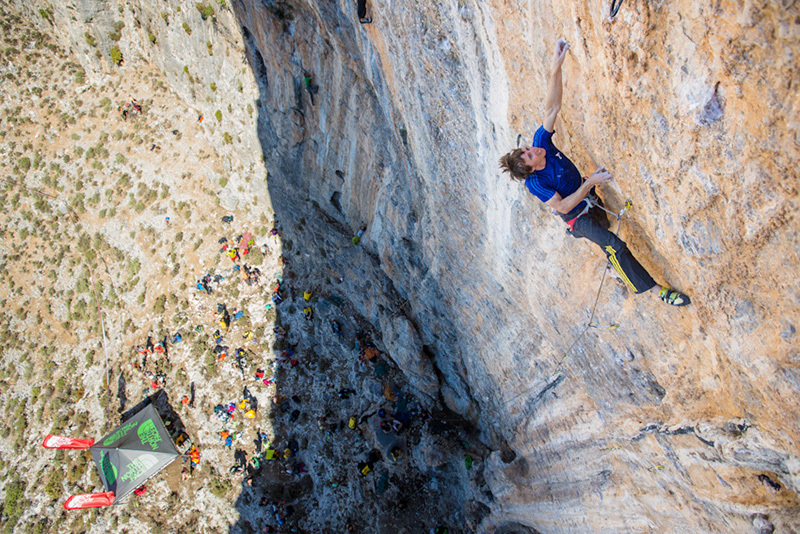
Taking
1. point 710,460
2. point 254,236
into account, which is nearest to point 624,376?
point 710,460

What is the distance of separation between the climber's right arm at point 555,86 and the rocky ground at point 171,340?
10.8 meters

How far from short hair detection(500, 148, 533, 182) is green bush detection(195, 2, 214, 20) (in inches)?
588

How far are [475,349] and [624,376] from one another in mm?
5190

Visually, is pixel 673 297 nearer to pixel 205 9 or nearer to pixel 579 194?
pixel 579 194

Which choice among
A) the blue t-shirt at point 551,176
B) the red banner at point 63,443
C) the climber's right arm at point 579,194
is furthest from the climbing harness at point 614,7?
the red banner at point 63,443

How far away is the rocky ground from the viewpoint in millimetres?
15258

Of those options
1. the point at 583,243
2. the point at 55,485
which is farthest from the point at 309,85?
the point at 55,485

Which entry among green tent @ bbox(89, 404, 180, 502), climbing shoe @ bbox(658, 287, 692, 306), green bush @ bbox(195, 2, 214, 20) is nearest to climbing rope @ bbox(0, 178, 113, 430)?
green tent @ bbox(89, 404, 180, 502)

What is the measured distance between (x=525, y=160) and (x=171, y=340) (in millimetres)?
16716

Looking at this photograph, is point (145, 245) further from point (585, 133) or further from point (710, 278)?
point (710, 278)

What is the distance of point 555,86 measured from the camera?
5.07m

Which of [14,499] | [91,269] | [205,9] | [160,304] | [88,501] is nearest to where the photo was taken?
[205,9]

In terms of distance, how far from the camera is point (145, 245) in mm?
18312

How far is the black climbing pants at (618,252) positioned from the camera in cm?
532
